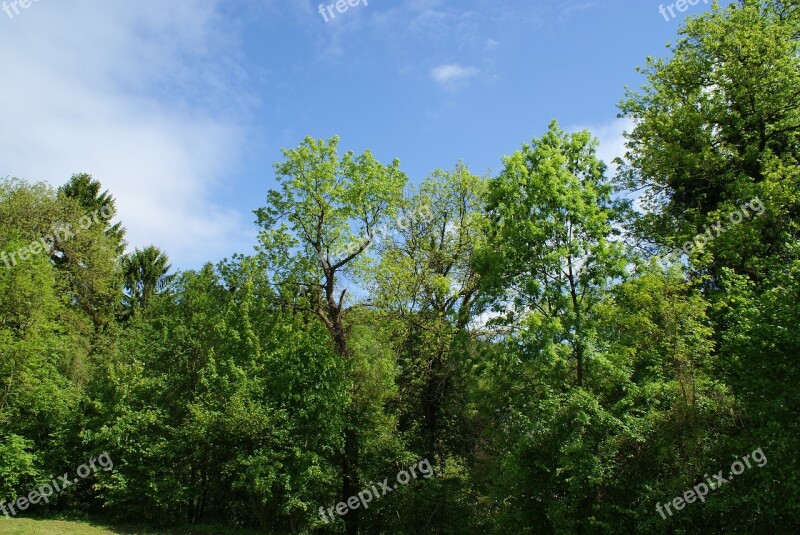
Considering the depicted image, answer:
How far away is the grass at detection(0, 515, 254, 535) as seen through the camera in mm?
18375

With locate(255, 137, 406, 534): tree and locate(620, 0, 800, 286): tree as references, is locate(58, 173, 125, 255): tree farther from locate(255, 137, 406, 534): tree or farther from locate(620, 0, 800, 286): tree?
locate(620, 0, 800, 286): tree

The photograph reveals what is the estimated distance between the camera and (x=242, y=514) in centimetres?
2258

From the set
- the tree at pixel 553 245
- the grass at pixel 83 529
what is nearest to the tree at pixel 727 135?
the tree at pixel 553 245

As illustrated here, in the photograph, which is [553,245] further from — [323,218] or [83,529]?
[83,529]

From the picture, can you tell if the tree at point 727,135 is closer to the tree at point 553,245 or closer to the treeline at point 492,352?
the treeline at point 492,352

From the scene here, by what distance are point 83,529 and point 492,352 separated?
15636 millimetres

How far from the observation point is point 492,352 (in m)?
16.1

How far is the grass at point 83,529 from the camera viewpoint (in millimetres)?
18375

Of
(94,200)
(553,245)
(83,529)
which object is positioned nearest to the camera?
(553,245)

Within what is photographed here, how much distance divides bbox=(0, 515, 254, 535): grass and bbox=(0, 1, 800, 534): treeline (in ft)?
3.42

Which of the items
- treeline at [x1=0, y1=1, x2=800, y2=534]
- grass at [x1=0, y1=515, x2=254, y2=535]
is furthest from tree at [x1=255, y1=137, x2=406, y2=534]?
grass at [x1=0, y1=515, x2=254, y2=535]

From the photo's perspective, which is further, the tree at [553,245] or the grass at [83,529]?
the grass at [83,529]

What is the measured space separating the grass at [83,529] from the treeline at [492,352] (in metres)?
1.04

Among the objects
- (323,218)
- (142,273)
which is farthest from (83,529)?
(142,273)
